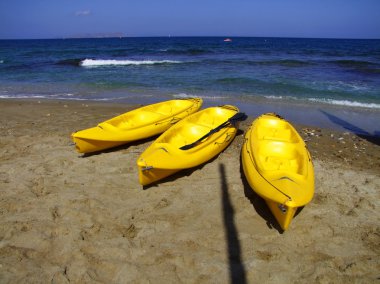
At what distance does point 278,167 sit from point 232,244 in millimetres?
1834

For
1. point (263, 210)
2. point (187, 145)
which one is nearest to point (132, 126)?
point (187, 145)

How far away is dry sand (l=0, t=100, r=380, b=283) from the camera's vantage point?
342 cm

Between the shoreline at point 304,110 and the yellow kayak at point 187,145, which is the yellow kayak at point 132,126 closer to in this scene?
the yellow kayak at point 187,145

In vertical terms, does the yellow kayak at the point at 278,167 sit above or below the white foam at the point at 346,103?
above

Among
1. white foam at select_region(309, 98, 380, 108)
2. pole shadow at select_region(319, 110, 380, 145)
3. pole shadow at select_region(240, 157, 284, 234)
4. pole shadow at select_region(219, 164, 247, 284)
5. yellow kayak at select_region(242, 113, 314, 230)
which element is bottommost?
pole shadow at select_region(219, 164, 247, 284)

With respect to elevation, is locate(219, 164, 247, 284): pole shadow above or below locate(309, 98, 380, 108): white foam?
below

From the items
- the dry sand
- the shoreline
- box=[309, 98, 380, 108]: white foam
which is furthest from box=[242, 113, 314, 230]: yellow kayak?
box=[309, 98, 380, 108]: white foam

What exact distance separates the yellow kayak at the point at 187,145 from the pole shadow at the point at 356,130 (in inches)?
135

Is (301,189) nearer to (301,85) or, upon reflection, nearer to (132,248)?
(132,248)

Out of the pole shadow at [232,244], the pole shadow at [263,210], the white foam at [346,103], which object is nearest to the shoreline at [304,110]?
the white foam at [346,103]

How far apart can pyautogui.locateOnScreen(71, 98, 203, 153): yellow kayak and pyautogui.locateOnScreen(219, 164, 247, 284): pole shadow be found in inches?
105

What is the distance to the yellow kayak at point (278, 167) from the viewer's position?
387 centimetres

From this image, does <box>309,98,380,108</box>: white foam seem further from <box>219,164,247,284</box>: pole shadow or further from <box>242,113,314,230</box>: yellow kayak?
<box>219,164,247,284</box>: pole shadow

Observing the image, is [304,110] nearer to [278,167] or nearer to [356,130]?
[356,130]
